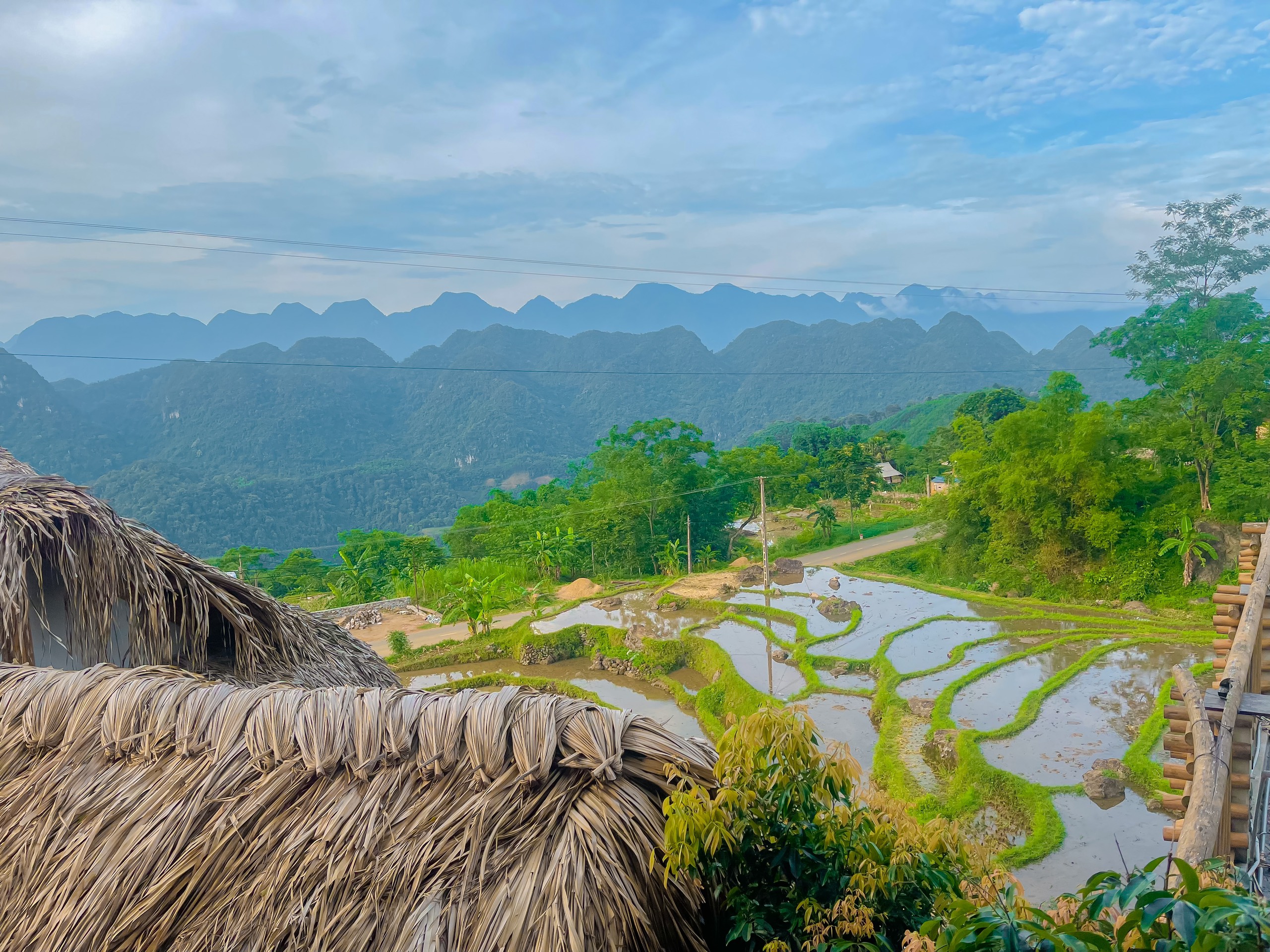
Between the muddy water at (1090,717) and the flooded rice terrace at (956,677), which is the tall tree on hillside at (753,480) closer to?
the flooded rice terrace at (956,677)

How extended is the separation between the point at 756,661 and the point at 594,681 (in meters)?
A: 2.93

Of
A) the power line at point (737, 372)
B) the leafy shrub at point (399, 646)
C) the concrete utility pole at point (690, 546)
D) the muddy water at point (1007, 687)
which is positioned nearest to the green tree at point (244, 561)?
the leafy shrub at point (399, 646)

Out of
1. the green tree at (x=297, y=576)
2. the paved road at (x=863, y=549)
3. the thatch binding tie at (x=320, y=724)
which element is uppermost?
the thatch binding tie at (x=320, y=724)

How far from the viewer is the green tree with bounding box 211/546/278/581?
67.9 ft

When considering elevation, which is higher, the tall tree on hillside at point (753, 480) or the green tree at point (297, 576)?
the tall tree on hillside at point (753, 480)

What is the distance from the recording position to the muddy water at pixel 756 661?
12.4 m

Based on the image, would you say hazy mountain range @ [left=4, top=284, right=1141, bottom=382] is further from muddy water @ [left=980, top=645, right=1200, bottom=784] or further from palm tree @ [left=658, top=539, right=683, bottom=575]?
muddy water @ [left=980, top=645, right=1200, bottom=784]

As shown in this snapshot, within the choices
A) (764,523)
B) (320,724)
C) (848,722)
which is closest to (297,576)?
(764,523)

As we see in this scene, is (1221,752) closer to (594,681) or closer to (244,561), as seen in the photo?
(594,681)

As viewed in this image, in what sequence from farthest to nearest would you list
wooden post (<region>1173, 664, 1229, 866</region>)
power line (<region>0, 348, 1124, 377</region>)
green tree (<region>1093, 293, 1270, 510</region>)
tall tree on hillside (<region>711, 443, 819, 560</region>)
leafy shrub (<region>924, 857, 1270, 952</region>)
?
power line (<region>0, 348, 1124, 377</region>) → tall tree on hillside (<region>711, 443, 819, 560</region>) → green tree (<region>1093, 293, 1270, 510</region>) → wooden post (<region>1173, 664, 1229, 866</region>) → leafy shrub (<region>924, 857, 1270, 952</region>)

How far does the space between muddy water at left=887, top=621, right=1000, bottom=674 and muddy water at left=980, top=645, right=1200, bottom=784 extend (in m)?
1.91

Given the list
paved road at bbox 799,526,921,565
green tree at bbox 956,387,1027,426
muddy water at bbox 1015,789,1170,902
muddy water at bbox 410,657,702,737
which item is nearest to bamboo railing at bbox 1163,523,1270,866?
muddy water at bbox 1015,789,1170,902

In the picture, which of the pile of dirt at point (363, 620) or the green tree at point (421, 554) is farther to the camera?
the green tree at point (421, 554)

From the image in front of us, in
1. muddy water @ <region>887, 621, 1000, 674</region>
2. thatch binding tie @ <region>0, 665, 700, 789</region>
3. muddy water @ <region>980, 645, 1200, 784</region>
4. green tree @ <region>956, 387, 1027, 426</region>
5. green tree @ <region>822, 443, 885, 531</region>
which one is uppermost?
thatch binding tie @ <region>0, 665, 700, 789</region>
